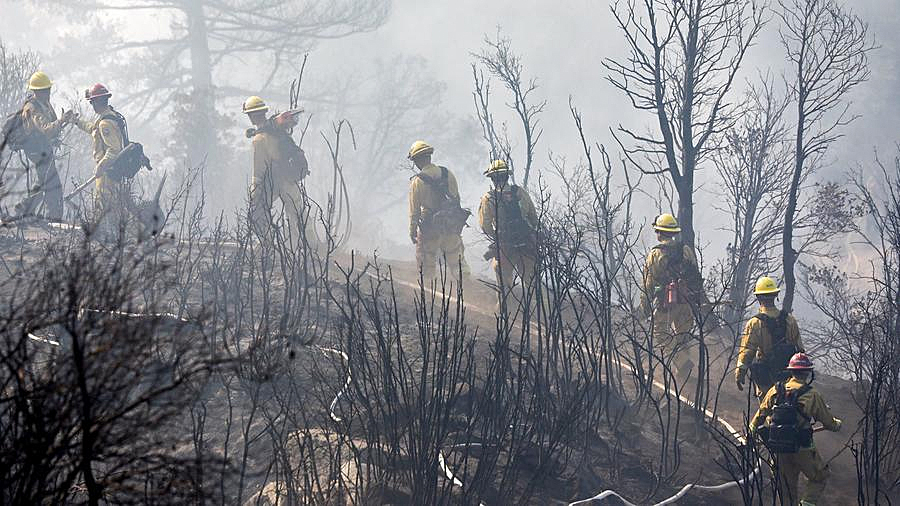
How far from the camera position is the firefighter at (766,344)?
7.97 m

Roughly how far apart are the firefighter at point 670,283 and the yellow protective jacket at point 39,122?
6.63m

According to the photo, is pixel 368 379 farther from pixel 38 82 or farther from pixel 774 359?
pixel 38 82

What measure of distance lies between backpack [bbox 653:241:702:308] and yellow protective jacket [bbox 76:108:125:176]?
6.19 metres

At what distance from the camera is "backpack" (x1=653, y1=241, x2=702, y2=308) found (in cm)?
962

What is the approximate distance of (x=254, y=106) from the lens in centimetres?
1197

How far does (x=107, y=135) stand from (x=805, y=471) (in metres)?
Result: 8.12

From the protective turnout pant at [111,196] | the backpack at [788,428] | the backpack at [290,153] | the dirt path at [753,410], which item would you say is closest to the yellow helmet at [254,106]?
the backpack at [290,153]

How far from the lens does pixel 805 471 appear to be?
7031 mm

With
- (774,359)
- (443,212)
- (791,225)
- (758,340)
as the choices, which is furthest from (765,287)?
(443,212)

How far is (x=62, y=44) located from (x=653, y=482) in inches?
1080

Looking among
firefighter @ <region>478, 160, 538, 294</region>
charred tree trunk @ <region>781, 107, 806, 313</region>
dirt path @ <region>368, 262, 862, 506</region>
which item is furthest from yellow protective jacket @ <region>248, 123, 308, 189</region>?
charred tree trunk @ <region>781, 107, 806, 313</region>

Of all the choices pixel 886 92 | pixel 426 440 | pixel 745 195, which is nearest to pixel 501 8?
pixel 886 92

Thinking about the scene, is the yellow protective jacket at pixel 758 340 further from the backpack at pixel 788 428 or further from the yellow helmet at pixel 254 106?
the yellow helmet at pixel 254 106

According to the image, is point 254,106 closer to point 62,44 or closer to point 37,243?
point 37,243
